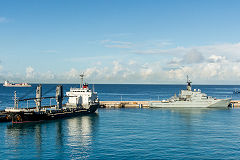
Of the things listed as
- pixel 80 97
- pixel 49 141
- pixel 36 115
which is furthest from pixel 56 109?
pixel 49 141

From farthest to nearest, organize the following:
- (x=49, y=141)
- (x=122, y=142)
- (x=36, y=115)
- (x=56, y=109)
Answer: (x=56, y=109), (x=36, y=115), (x=49, y=141), (x=122, y=142)

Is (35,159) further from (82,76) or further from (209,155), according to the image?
(82,76)

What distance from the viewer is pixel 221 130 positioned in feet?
157

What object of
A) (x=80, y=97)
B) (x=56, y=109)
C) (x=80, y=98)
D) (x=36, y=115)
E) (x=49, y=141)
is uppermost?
(x=80, y=97)

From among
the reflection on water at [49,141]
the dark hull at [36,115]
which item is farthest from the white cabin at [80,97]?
the reflection on water at [49,141]

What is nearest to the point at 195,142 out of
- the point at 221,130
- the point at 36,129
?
the point at 221,130

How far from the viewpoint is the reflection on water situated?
106 feet

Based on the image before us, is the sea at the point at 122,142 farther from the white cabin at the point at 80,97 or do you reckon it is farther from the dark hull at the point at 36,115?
the white cabin at the point at 80,97

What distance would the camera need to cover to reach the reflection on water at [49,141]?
3238 cm

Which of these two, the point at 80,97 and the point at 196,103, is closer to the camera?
the point at 80,97

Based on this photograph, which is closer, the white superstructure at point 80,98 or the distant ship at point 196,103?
the white superstructure at point 80,98

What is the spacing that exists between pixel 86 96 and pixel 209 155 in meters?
52.8

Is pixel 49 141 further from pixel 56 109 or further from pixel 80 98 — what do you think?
pixel 80 98

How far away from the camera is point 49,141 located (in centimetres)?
3894
